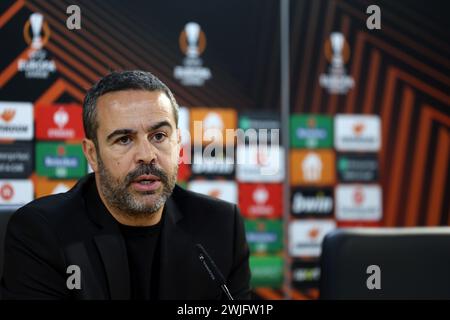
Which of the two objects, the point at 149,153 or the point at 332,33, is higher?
the point at 332,33

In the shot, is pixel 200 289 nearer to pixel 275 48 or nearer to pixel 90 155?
pixel 90 155

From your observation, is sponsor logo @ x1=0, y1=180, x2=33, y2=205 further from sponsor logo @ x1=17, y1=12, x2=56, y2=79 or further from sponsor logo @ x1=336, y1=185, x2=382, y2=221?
sponsor logo @ x1=336, y1=185, x2=382, y2=221

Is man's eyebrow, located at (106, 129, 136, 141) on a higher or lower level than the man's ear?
higher

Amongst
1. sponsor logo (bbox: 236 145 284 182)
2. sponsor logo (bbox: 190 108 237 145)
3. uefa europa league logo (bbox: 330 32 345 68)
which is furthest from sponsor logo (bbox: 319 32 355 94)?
sponsor logo (bbox: 190 108 237 145)

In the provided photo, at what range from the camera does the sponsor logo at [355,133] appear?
10.9 ft

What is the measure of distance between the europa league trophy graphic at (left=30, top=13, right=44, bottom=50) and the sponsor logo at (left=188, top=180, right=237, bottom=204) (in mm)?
970

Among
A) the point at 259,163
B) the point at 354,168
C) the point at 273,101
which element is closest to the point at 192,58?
the point at 273,101

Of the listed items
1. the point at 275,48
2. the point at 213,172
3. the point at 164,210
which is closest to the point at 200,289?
the point at 164,210

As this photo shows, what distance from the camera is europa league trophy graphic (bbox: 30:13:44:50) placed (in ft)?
9.79

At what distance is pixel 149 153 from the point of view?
146 cm

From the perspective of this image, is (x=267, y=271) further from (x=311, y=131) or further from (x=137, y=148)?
(x=137, y=148)

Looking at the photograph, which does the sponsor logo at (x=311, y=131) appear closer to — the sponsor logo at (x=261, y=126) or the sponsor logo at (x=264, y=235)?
Result: the sponsor logo at (x=261, y=126)

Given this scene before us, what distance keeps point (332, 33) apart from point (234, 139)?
0.79 metres
